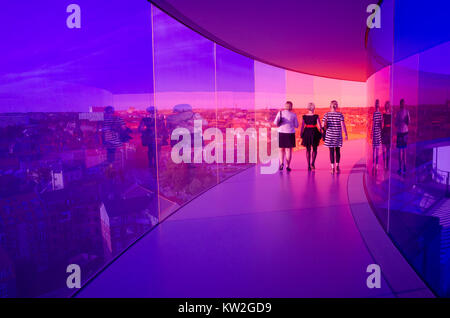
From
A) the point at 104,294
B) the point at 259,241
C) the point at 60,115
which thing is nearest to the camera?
the point at 104,294

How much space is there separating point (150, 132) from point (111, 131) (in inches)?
29.3

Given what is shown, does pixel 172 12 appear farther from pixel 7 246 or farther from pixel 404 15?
pixel 7 246

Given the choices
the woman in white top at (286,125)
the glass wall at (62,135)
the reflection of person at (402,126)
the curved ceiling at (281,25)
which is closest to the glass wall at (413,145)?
the reflection of person at (402,126)

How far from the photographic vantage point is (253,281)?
238cm

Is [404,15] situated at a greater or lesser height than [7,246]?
greater

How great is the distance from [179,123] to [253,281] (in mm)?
3939

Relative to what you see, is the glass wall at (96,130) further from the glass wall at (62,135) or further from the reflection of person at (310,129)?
the reflection of person at (310,129)

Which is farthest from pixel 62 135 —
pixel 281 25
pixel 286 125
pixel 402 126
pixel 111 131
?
pixel 402 126

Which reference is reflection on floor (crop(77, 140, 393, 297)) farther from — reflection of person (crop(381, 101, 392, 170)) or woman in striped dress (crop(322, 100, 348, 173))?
woman in striped dress (crop(322, 100, 348, 173))

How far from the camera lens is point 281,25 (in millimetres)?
5289

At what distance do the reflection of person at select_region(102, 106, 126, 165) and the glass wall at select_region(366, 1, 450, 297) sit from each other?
3.72 meters

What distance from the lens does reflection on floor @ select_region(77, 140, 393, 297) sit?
A: 229 cm
